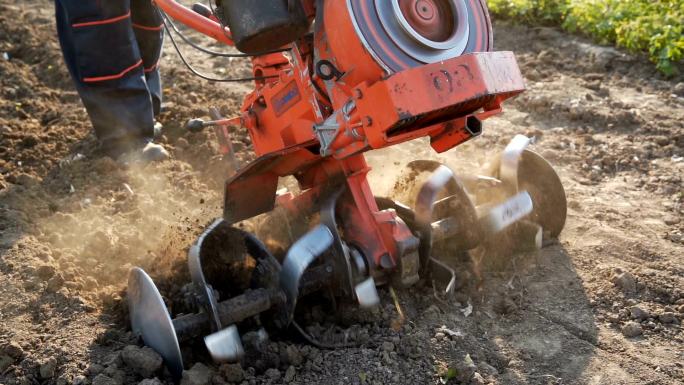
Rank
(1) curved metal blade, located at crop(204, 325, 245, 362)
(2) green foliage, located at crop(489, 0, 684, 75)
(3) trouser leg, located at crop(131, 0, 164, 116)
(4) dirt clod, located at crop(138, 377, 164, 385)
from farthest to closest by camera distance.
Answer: (2) green foliage, located at crop(489, 0, 684, 75) → (3) trouser leg, located at crop(131, 0, 164, 116) → (1) curved metal blade, located at crop(204, 325, 245, 362) → (4) dirt clod, located at crop(138, 377, 164, 385)

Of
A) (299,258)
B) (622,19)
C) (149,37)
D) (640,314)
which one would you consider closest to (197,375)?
(299,258)

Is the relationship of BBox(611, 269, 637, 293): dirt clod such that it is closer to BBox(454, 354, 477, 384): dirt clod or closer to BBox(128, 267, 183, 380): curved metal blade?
BBox(454, 354, 477, 384): dirt clod

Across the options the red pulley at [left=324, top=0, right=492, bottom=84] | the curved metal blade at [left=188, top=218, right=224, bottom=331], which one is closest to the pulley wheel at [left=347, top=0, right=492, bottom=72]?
the red pulley at [left=324, top=0, right=492, bottom=84]

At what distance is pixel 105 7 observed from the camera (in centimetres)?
432

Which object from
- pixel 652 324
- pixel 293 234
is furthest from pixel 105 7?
pixel 652 324

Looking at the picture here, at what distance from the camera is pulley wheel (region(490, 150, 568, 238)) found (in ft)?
12.2

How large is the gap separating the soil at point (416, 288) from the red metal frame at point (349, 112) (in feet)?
1.66

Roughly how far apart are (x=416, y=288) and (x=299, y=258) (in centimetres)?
74

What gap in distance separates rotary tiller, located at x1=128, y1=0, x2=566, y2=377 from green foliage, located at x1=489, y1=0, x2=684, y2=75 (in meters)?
2.66

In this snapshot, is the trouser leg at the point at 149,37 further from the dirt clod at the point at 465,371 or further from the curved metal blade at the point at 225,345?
the dirt clod at the point at 465,371

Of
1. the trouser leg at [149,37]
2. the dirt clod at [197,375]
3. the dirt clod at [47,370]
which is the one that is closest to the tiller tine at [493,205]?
the dirt clod at [197,375]

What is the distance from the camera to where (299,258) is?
2963mm

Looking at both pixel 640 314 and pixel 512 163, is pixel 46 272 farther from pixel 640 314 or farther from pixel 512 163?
pixel 640 314

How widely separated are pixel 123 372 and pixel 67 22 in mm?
2510
